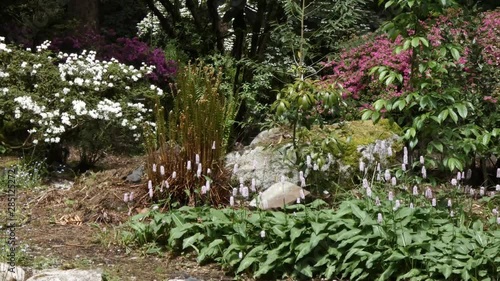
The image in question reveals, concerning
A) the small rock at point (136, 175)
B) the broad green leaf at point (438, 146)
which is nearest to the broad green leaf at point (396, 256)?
the broad green leaf at point (438, 146)

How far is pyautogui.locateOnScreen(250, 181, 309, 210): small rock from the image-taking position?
18.7 feet

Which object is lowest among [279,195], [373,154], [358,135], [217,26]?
[279,195]

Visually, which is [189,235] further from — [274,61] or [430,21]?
[274,61]

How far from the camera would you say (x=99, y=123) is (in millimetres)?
7953

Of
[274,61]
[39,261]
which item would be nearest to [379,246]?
[39,261]

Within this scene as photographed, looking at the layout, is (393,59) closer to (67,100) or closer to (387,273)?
(67,100)

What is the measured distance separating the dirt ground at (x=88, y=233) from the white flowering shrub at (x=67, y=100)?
0.56m

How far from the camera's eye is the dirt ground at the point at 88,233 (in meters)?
5.01

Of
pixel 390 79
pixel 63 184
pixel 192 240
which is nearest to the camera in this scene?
pixel 192 240

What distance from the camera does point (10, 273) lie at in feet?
14.8

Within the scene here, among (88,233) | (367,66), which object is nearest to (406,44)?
(88,233)

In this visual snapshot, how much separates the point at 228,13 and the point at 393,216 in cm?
462

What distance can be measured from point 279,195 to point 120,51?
4.70m

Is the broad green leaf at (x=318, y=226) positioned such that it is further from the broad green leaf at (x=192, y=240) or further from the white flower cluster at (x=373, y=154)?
the white flower cluster at (x=373, y=154)
